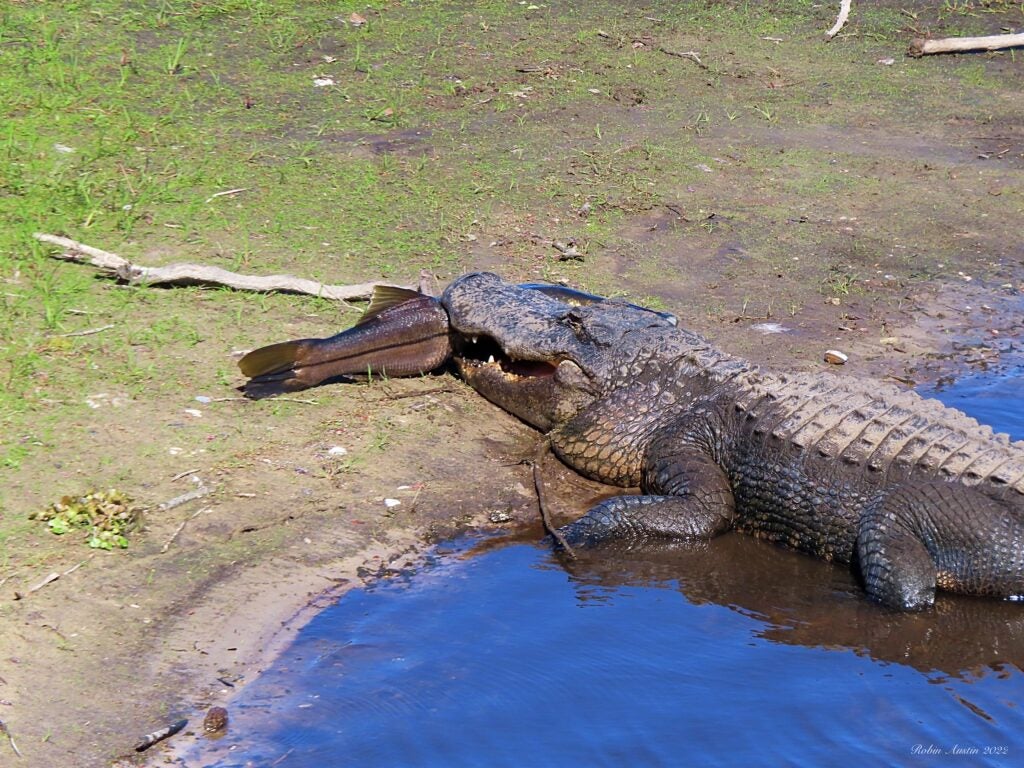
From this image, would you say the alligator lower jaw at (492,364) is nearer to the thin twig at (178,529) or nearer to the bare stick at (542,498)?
the bare stick at (542,498)

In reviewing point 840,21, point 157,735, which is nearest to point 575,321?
point 157,735

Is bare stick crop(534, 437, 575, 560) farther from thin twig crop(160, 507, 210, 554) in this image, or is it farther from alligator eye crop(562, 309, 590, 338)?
thin twig crop(160, 507, 210, 554)

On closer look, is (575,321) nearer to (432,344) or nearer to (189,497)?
(432,344)

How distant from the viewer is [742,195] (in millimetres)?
8648

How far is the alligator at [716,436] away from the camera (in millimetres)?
4922

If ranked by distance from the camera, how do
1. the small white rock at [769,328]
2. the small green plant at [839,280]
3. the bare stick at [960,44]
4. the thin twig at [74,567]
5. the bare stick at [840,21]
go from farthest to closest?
the bare stick at [840,21], the bare stick at [960,44], the small green plant at [839,280], the small white rock at [769,328], the thin twig at [74,567]

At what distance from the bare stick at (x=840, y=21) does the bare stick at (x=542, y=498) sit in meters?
7.11

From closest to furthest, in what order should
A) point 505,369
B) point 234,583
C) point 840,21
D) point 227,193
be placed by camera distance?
point 234,583, point 505,369, point 227,193, point 840,21

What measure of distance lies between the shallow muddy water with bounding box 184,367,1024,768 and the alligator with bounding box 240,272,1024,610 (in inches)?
5.8

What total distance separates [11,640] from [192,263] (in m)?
2.97

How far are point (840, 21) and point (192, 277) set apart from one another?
747 centimetres

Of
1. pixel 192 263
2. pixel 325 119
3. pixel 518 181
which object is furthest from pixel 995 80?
pixel 192 263

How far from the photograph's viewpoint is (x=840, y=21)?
11.6 m


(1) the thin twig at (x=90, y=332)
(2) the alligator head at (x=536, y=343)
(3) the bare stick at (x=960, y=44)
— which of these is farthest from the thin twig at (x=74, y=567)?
(3) the bare stick at (x=960, y=44)
